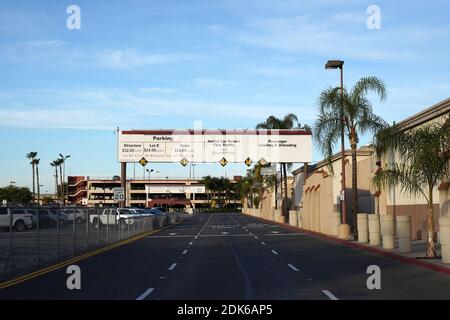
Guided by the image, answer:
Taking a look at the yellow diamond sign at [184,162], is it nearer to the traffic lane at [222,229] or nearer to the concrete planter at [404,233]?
the traffic lane at [222,229]

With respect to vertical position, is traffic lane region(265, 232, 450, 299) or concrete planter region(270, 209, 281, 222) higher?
traffic lane region(265, 232, 450, 299)

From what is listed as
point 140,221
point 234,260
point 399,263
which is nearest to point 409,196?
point 399,263

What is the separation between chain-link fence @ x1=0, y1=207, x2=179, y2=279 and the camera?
20.4m

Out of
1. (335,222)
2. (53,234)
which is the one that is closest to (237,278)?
(335,222)

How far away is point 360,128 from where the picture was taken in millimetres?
33062

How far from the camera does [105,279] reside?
655 inches

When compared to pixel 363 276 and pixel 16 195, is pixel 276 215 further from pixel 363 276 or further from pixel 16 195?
pixel 16 195

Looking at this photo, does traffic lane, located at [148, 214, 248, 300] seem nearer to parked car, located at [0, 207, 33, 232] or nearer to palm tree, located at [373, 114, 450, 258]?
palm tree, located at [373, 114, 450, 258]

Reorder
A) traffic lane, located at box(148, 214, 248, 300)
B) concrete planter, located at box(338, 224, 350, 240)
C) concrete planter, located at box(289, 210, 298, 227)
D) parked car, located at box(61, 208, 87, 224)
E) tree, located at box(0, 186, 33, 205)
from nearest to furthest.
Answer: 1. traffic lane, located at box(148, 214, 248, 300)
2. parked car, located at box(61, 208, 87, 224)
3. concrete planter, located at box(338, 224, 350, 240)
4. concrete planter, located at box(289, 210, 298, 227)
5. tree, located at box(0, 186, 33, 205)

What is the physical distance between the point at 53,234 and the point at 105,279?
22822 millimetres

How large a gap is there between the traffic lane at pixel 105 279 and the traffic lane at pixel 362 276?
14.9 feet

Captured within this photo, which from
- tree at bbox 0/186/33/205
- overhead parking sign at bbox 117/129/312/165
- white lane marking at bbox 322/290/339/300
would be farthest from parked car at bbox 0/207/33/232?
tree at bbox 0/186/33/205
